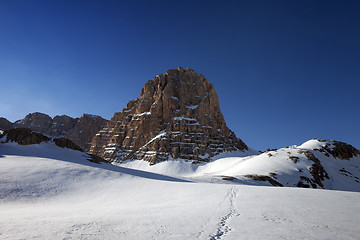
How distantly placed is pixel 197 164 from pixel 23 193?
8140cm

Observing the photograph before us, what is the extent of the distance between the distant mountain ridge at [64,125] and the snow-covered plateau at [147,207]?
397 feet

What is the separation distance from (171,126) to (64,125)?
10761cm

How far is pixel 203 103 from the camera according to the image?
119 m

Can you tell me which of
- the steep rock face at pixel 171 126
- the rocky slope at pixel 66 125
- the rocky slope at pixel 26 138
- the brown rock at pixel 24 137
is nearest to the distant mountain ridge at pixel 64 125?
the rocky slope at pixel 66 125

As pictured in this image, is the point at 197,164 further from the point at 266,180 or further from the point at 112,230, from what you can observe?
the point at 112,230

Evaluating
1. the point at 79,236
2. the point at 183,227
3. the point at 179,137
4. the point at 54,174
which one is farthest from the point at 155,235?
the point at 179,137

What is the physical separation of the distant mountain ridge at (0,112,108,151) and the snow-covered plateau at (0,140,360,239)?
121m

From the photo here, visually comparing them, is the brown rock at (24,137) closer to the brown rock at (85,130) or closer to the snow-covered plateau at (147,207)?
the snow-covered plateau at (147,207)

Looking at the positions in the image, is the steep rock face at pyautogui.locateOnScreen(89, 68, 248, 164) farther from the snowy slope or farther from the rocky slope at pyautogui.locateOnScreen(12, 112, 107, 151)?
the snowy slope

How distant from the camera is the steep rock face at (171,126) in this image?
105 meters

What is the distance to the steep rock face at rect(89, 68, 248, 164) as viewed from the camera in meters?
105

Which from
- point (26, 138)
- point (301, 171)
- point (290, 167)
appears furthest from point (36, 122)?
point (301, 171)

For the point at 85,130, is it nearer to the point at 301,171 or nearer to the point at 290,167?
the point at 290,167

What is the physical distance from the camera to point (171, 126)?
113 meters
